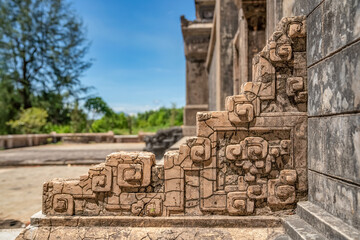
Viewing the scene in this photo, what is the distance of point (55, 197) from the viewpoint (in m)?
2.21

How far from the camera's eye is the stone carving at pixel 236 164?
2.09 m

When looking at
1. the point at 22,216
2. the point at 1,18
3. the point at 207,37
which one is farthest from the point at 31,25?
the point at 22,216

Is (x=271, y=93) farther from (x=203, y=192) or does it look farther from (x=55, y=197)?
(x=55, y=197)

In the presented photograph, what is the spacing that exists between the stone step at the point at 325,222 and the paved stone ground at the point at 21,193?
3396mm

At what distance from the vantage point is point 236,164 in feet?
7.00

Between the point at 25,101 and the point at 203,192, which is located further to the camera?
the point at 25,101

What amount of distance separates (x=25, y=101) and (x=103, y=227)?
25617mm

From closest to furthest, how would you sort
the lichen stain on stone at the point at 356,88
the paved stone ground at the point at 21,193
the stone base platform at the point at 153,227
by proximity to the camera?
the lichen stain on stone at the point at 356,88 < the stone base platform at the point at 153,227 < the paved stone ground at the point at 21,193

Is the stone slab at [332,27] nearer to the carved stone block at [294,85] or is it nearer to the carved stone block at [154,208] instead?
the carved stone block at [294,85]

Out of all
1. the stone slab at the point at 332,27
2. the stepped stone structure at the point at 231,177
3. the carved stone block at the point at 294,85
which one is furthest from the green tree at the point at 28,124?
the stone slab at the point at 332,27

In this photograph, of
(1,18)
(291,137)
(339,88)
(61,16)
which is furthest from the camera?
(61,16)

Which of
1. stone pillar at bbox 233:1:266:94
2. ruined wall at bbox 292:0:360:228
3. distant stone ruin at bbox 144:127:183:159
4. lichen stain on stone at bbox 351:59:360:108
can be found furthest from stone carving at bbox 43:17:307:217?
distant stone ruin at bbox 144:127:183:159

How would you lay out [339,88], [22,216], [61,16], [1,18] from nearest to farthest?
[339,88], [22,216], [1,18], [61,16]

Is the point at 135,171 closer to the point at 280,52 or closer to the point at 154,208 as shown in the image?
the point at 154,208
